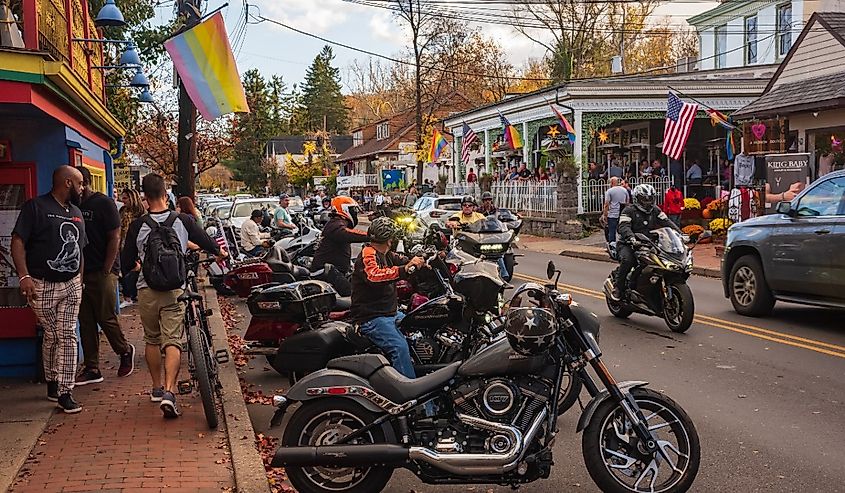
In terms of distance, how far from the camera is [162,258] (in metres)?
7.09

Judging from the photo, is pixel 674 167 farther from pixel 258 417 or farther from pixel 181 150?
pixel 258 417

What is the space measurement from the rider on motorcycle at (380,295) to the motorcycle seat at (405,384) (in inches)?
49.5

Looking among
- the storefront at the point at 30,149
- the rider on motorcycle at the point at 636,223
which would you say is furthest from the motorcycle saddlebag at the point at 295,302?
the rider on motorcycle at the point at 636,223

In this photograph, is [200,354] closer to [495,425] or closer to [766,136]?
[495,425]

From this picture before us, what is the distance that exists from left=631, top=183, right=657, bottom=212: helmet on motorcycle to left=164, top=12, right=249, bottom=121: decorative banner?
16.8 ft

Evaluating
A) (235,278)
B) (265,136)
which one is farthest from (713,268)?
(265,136)

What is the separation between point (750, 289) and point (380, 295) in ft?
24.0

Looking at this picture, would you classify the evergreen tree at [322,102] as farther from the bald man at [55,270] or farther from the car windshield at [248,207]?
the bald man at [55,270]

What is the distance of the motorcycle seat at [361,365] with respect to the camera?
5.44 meters

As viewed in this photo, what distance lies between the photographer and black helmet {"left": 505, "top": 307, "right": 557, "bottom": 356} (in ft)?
16.7

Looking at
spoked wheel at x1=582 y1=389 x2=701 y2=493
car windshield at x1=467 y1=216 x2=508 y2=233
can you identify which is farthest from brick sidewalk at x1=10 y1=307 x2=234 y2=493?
car windshield at x1=467 y1=216 x2=508 y2=233

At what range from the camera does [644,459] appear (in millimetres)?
5191

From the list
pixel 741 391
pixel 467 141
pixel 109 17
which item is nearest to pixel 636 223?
pixel 741 391

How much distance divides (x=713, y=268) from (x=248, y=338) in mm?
12468
